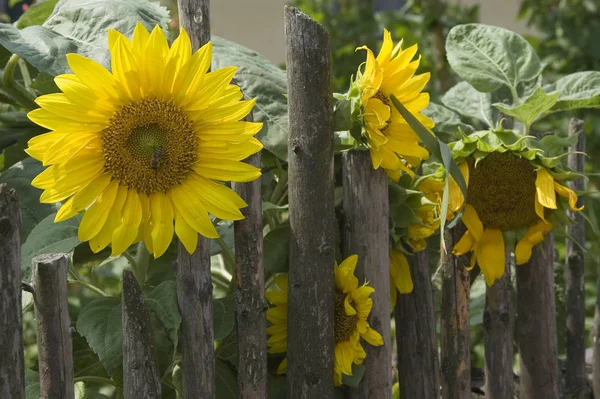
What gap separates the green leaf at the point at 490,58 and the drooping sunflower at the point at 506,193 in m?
0.30

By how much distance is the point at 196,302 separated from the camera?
1.43 metres

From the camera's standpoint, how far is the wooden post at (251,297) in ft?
4.86

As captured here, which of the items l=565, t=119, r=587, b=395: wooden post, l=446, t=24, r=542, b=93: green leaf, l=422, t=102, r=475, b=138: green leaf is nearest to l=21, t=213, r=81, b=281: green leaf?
l=422, t=102, r=475, b=138: green leaf

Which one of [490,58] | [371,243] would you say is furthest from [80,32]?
[490,58]

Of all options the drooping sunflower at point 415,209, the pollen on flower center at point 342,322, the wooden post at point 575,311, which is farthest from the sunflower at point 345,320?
the wooden post at point 575,311

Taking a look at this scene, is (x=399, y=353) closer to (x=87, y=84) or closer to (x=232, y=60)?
(x=232, y=60)

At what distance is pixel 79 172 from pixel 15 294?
0.20 metres

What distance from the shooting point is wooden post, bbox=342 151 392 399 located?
1597 millimetres

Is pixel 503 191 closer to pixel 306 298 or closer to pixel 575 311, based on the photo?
pixel 306 298

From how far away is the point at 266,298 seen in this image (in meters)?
1.60

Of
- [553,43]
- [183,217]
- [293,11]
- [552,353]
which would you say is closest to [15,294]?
[183,217]

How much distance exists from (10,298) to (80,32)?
21.7 inches

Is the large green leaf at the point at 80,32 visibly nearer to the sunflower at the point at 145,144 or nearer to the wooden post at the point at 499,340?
the sunflower at the point at 145,144

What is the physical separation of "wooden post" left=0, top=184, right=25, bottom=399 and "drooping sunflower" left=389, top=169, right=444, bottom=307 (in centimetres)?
69
